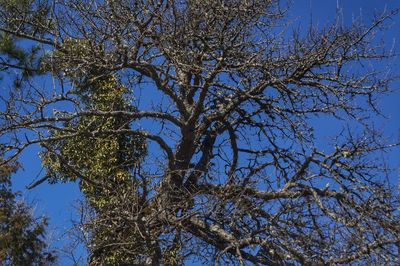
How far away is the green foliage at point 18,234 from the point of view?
14.1 metres

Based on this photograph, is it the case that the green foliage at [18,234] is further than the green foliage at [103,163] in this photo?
Yes

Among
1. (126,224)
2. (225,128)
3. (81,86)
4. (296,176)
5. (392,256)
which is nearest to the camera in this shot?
(392,256)

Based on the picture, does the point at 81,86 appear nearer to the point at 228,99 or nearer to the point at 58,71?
the point at 58,71

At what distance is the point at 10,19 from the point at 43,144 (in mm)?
2825

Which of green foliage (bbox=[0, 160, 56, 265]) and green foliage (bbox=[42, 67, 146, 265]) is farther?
green foliage (bbox=[0, 160, 56, 265])

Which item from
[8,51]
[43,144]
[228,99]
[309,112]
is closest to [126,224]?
[43,144]

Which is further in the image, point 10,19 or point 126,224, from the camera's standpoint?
point 10,19

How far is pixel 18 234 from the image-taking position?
14.4 m

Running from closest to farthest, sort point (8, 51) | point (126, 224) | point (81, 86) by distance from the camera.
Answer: point (126, 224) < point (81, 86) < point (8, 51)

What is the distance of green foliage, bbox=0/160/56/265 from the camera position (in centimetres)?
1408

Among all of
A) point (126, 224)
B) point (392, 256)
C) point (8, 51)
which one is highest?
point (8, 51)

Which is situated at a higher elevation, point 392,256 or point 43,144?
point 43,144

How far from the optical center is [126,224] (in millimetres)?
9273

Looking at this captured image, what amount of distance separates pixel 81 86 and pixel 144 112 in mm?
2056
